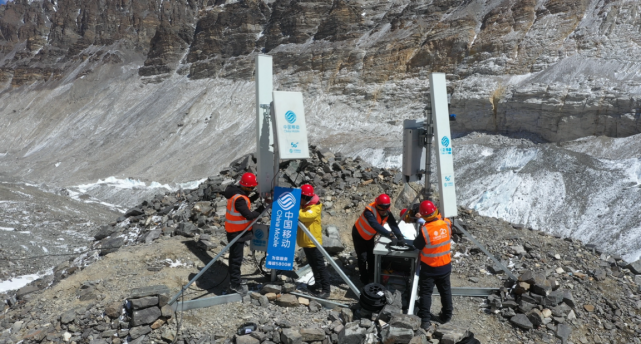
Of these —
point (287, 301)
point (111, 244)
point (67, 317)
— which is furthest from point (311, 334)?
point (111, 244)

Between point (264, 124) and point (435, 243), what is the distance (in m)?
2.71

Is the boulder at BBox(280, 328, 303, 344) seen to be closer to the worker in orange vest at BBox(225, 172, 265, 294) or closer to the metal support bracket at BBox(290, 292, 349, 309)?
the metal support bracket at BBox(290, 292, 349, 309)

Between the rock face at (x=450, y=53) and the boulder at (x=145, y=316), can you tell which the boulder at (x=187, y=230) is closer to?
the boulder at (x=145, y=316)

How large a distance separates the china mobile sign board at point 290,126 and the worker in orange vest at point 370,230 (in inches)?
49.6

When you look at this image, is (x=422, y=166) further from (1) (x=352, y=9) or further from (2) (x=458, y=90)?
(1) (x=352, y=9)

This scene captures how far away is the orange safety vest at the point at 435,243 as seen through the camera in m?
5.00

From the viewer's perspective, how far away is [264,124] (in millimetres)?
5797

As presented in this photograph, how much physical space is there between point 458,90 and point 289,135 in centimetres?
2234

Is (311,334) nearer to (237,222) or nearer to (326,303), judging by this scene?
(326,303)

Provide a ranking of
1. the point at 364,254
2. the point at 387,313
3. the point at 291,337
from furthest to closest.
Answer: the point at 364,254 → the point at 387,313 → the point at 291,337

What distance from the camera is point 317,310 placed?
5.34 metres

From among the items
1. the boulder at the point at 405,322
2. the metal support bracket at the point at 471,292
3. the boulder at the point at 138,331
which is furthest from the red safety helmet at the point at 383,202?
the boulder at the point at 138,331

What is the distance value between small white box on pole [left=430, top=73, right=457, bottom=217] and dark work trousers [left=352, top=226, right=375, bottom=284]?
117cm

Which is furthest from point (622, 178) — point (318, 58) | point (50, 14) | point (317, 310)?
point (50, 14)
